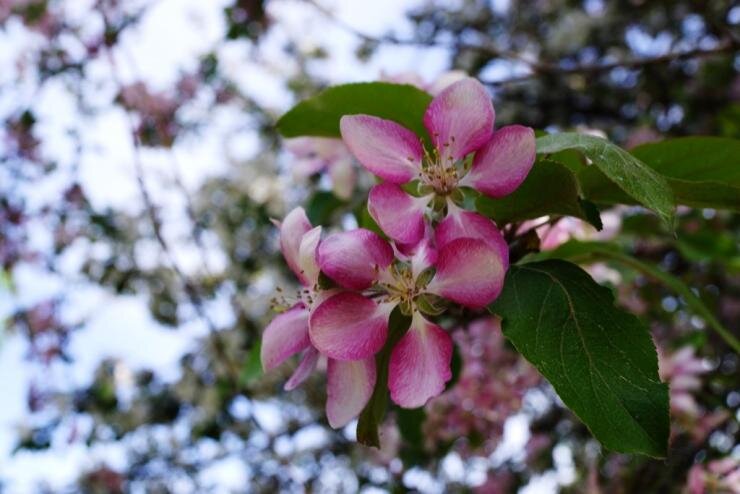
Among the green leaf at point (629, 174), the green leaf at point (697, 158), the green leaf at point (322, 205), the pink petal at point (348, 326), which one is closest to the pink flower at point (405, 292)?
the pink petal at point (348, 326)

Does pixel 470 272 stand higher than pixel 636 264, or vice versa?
pixel 470 272

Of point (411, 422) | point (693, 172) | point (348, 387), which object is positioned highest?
point (693, 172)

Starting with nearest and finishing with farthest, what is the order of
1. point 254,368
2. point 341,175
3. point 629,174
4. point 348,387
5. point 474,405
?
point 629,174, point 348,387, point 254,368, point 341,175, point 474,405

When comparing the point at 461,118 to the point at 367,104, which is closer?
the point at 461,118

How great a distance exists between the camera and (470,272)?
1.95 feet

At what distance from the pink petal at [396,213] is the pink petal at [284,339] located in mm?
135

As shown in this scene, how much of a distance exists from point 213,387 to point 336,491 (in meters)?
0.70

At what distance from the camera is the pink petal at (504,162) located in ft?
1.98

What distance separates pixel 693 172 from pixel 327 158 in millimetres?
567

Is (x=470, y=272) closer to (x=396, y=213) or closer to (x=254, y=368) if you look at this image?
(x=396, y=213)

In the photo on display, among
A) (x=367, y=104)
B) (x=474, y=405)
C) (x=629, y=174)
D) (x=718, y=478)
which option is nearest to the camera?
(x=629, y=174)

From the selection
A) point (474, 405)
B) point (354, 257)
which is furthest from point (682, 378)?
point (354, 257)

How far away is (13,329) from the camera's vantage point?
343cm

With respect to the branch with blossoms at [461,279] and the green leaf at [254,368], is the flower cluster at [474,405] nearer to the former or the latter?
the green leaf at [254,368]
